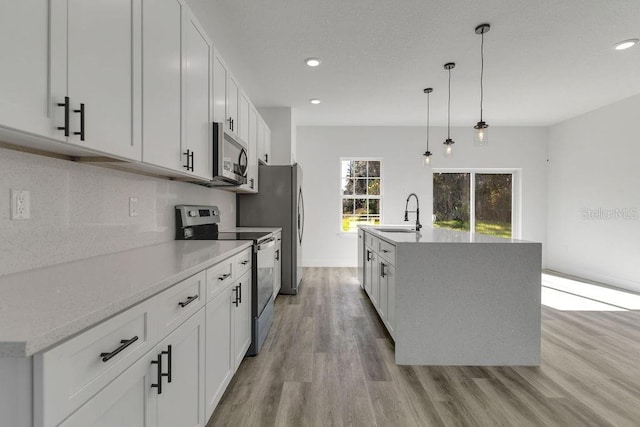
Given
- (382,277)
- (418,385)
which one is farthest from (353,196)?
(418,385)

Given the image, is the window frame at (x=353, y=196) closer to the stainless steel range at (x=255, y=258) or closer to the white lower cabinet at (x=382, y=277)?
the white lower cabinet at (x=382, y=277)

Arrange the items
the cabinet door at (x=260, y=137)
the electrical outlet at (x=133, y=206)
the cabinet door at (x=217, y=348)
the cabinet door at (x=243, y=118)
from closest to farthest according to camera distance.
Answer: the cabinet door at (x=217, y=348), the electrical outlet at (x=133, y=206), the cabinet door at (x=243, y=118), the cabinet door at (x=260, y=137)

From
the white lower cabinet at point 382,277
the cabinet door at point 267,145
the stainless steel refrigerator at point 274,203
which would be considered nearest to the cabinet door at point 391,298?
the white lower cabinet at point 382,277

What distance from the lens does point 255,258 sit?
2.45 metres

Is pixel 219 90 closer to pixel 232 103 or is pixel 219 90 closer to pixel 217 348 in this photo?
pixel 232 103

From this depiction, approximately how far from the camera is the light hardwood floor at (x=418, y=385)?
1.75 m

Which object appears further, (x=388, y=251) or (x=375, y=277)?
(x=375, y=277)

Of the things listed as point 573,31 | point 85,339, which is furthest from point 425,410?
point 573,31

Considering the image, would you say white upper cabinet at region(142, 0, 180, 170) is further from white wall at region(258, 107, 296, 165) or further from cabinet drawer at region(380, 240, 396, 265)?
white wall at region(258, 107, 296, 165)

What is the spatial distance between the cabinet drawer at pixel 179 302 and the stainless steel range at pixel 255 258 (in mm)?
994

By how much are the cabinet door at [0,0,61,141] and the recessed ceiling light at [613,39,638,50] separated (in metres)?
4.50

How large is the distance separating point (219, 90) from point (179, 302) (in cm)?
196

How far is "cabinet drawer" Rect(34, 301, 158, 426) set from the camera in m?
0.63

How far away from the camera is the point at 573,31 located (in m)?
2.97
